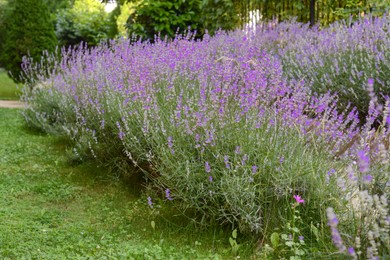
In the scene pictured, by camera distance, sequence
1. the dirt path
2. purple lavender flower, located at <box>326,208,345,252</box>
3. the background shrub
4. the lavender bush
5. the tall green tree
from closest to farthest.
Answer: purple lavender flower, located at <box>326,208,345,252</box> < the lavender bush < the dirt path < the tall green tree < the background shrub

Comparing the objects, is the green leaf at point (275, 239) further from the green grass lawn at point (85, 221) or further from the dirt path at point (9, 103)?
the dirt path at point (9, 103)

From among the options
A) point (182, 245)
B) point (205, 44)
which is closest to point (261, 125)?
point (182, 245)

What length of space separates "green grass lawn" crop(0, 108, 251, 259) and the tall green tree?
6.20 meters

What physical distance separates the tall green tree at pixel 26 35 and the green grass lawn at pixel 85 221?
6201mm

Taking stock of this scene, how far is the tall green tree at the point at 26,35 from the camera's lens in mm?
10734

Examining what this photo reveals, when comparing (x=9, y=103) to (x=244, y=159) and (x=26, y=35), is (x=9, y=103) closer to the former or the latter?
(x=26, y=35)

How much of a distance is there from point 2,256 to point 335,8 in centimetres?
788

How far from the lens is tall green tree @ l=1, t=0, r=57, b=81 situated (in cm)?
1073

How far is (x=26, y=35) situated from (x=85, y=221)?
26.9ft

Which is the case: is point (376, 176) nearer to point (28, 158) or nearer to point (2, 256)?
point (2, 256)

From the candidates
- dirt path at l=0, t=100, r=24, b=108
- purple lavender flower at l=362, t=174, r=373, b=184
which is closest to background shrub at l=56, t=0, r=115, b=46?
dirt path at l=0, t=100, r=24, b=108

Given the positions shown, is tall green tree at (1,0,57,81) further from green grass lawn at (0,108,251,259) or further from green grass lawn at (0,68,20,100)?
green grass lawn at (0,108,251,259)

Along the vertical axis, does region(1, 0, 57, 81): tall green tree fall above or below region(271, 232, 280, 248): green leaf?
above

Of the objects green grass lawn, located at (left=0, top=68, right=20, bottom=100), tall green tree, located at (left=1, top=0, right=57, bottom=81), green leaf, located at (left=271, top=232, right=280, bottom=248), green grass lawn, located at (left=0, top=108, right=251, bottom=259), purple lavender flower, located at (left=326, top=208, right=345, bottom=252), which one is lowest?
green grass lawn, located at (left=0, top=68, right=20, bottom=100)
